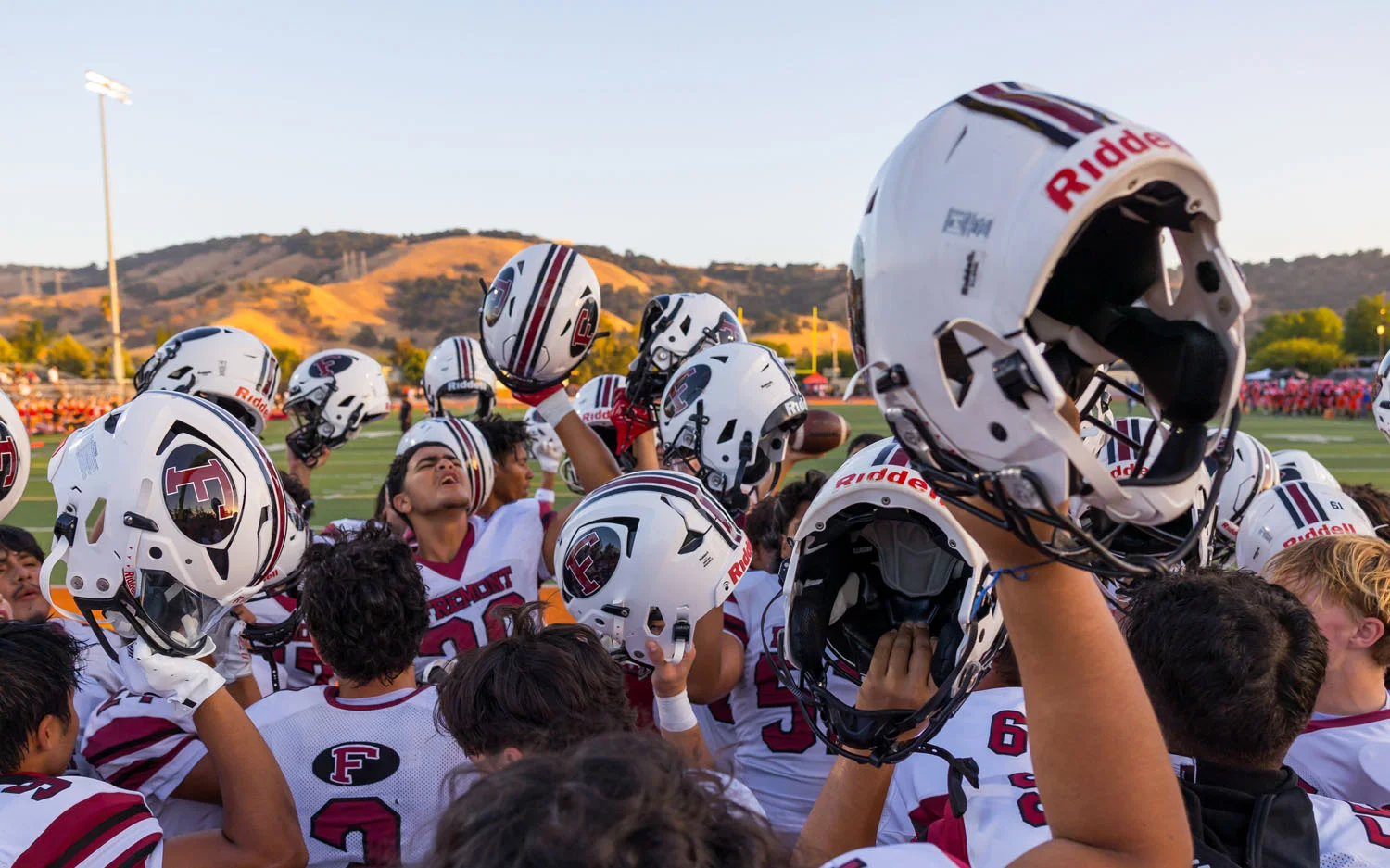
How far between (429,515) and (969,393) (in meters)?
3.59

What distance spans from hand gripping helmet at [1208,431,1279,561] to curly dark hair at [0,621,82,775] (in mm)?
4218

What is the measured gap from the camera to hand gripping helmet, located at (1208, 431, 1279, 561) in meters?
4.21

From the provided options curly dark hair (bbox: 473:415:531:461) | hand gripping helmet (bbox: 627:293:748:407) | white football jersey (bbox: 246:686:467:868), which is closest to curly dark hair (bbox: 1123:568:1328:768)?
white football jersey (bbox: 246:686:467:868)

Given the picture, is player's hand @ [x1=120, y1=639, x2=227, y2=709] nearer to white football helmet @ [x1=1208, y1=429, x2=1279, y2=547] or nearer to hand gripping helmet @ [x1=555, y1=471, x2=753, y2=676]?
hand gripping helmet @ [x1=555, y1=471, x2=753, y2=676]

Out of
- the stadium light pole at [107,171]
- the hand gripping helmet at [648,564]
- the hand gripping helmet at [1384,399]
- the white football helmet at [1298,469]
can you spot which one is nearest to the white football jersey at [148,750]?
the hand gripping helmet at [648,564]

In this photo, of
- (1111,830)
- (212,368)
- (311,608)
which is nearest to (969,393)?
(1111,830)

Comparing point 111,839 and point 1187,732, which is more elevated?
point 1187,732

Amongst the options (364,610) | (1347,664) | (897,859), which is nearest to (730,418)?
(364,610)

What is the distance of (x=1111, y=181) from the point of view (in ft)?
3.41

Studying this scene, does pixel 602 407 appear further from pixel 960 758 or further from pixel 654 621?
pixel 960 758

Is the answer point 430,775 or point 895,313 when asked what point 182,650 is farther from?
point 895,313

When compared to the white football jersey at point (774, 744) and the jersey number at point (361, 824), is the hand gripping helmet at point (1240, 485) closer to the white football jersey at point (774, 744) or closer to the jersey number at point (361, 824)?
the white football jersey at point (774, 744)

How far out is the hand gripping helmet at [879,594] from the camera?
67.5 inches

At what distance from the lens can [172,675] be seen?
2.15m
